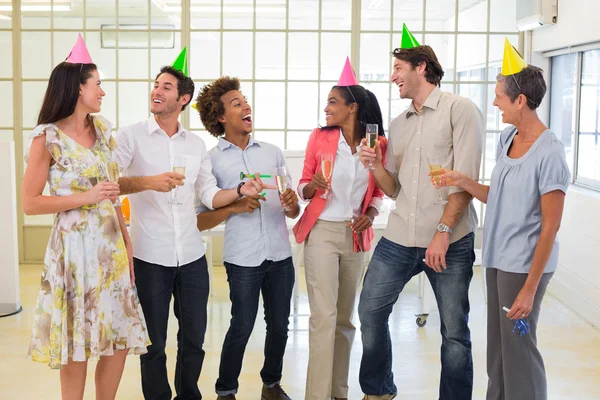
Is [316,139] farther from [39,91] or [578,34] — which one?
[39,91]

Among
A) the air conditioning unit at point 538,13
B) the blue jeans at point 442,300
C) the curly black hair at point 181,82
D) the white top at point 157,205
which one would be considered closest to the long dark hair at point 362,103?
the blue jeans at point 442,300

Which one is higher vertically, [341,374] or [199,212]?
[199,212]

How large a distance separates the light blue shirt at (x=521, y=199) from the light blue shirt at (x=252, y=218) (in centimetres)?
96

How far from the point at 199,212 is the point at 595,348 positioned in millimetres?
2679

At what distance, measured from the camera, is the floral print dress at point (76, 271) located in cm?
293

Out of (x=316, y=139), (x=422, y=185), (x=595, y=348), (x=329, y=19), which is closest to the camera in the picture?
(x=422, y=185)

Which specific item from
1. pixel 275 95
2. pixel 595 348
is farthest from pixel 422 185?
pixel 275 95

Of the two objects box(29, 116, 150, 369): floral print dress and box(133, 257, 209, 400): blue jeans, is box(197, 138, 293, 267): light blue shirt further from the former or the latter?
box(29, 116, 150, 369): floral print dress

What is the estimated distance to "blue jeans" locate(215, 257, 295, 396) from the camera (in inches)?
138

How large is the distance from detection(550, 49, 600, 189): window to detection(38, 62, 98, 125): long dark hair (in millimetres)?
4204

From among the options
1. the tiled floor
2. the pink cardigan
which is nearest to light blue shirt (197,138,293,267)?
the pink cardigan

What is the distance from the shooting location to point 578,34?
5812 millimetres

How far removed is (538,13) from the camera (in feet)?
20.8

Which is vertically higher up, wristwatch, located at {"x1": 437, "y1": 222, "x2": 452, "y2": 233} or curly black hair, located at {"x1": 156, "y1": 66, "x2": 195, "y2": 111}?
curly black hair, located at {"x1": 156, "y1": 66, "x2": 195, "y2": 111}
